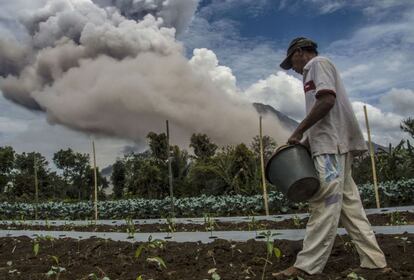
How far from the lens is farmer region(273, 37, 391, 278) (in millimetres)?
2271

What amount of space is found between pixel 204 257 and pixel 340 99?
1278mm

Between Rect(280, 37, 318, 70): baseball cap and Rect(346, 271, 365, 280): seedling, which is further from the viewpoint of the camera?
Rect(280, 37, 318, 70): baseball cap

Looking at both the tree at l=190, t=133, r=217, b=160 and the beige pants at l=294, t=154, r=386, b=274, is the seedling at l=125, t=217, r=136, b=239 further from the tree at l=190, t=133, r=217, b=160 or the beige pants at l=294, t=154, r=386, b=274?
the tree at l=190, t=133, r=217, b=160

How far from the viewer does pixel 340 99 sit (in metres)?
2.40

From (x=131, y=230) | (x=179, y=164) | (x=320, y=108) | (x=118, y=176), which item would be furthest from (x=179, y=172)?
(x=320, y=108)

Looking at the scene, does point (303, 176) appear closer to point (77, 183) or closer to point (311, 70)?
point (311, 70)

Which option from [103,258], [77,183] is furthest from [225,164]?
[77,183]

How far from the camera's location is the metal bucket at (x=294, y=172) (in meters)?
2.30

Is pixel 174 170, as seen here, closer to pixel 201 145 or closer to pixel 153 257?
pixel 201 145

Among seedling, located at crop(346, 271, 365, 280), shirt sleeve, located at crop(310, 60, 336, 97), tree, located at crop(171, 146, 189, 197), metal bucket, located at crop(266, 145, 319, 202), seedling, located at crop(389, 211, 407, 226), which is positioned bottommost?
seedling, located at crop(346, 271, 365, 280)

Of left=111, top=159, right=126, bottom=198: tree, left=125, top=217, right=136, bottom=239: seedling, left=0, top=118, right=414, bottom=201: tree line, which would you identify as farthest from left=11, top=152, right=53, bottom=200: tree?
left=125, top=217, right=136, bottom=239: seedling

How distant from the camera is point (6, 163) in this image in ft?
77.5

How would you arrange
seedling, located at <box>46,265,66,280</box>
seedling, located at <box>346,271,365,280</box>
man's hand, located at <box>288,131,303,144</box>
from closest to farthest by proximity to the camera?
seedling, located at <box>346,271,365,280</box>
man's hand, located at <box>288,131,303,144</box>
seedling, located at <box>46,265,66,280</box>

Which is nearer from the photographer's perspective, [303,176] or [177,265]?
[303,176]
